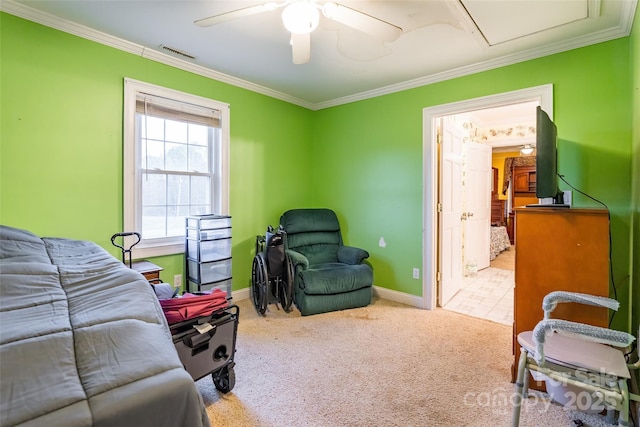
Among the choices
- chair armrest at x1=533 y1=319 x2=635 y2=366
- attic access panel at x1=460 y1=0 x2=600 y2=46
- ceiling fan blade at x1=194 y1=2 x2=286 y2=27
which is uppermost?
attic access panel at x1=460 y1=0 x2=600 y2=46

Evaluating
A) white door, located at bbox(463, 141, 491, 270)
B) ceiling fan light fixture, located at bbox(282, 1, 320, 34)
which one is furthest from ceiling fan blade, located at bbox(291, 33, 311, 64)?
white door, located at bbox(463, 141, 491, 270)

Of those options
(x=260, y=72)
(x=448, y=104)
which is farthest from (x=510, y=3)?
(x=260, y=72)

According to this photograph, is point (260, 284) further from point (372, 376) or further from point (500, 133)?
point (500, 133)

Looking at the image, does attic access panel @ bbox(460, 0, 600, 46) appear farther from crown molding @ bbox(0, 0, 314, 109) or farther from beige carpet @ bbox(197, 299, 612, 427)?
beige carpet @ bbox(197, 299, 612, 427)

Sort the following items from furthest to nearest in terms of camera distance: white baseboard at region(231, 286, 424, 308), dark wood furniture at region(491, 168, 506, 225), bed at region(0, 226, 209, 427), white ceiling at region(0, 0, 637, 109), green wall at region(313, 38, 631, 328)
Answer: dark wood furniture at region(491, 168, 506, 225)
white baseboard at region(231, 286, 424, 308)
green wall at region(313, 38, 631, 328)
white ceiling at region(0, 0, 637, 109)
bed at region(0, 226, 209, 427)

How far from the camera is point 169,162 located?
3.10 metres

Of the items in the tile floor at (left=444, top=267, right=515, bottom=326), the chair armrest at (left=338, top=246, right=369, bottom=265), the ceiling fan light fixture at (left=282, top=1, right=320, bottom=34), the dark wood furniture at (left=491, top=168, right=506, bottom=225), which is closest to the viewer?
the ceiling fan light fixture at (left=282, top=1, right=320, bottom=34)

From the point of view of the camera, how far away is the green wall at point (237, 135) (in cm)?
222

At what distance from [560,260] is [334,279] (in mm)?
1952

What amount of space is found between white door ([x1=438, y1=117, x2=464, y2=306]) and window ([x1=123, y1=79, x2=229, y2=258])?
252 centimetres

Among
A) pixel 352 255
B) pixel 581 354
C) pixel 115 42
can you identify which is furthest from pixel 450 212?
pixel 115 42

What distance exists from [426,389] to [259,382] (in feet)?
3.63

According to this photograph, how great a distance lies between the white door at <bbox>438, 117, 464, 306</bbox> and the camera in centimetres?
355

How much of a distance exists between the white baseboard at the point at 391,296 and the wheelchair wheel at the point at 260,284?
1.05 ft
